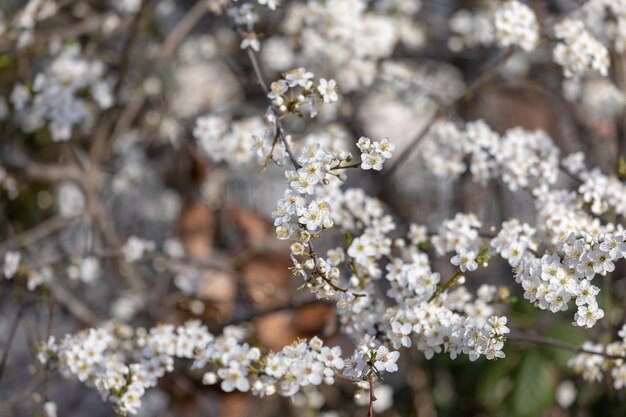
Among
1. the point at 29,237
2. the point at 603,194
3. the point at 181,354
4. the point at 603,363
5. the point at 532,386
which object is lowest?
the point at 532,386

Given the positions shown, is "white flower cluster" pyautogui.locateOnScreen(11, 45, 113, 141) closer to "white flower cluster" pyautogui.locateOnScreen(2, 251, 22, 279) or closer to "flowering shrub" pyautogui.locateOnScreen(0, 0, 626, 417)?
"flowering shrub" pyautogui.locateOnScreen(0, 0, 626, 417)

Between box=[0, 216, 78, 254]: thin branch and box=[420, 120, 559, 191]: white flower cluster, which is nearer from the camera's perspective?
box=[420, 120, 559, 191]: white flower cluster

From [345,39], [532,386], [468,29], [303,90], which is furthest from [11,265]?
[468,29]

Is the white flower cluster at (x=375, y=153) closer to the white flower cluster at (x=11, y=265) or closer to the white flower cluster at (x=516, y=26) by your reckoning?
the white flower cluster at (x=516, y=26)

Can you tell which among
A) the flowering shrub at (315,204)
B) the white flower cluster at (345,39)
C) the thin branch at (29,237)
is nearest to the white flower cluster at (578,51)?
the flowering shrub at (315,204)

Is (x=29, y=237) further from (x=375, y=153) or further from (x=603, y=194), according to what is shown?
(x=603, y=194)

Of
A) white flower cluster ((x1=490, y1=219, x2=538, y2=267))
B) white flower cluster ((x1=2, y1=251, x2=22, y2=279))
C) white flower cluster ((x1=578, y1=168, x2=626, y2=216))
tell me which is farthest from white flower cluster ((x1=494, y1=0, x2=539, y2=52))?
white flower cluster ((x1=2, y1=251, x2=22, y2=279))

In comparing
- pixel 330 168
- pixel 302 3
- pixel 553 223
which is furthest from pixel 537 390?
pixel 302 3
